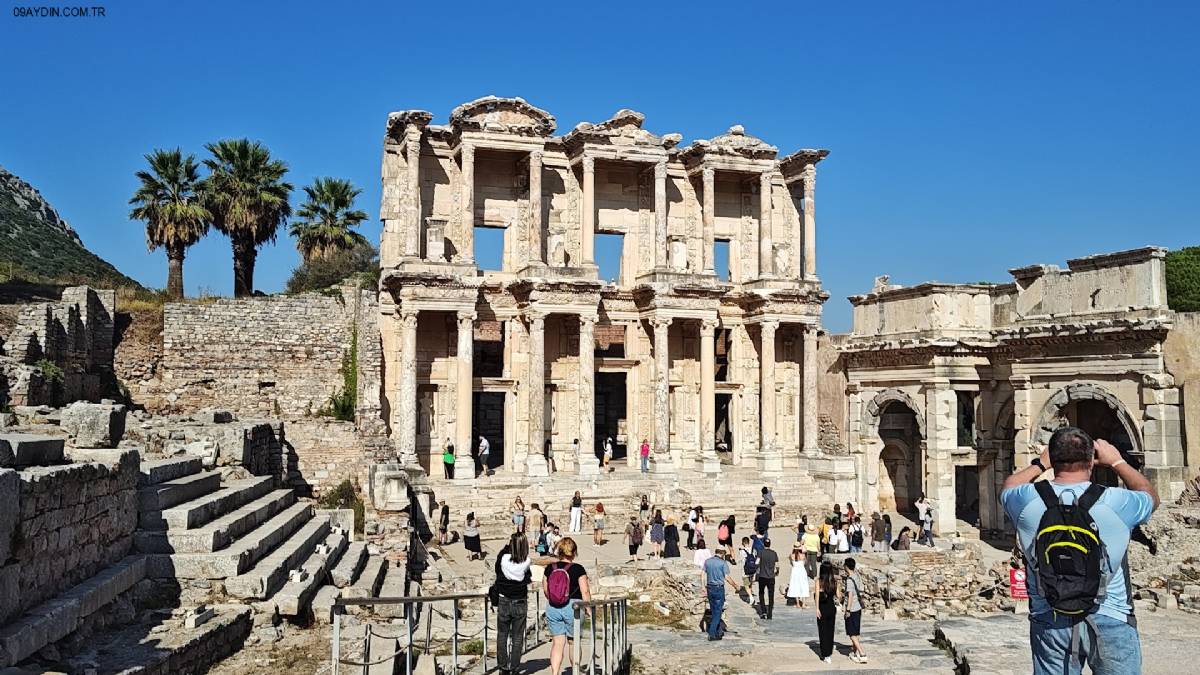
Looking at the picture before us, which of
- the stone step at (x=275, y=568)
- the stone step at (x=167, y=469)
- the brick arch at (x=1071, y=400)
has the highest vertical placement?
the brick arch at (x=1071, y=400)

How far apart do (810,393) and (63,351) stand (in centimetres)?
2137

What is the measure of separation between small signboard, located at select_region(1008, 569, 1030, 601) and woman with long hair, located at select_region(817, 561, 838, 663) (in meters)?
5.45

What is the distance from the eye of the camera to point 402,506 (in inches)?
821

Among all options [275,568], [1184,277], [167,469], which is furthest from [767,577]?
[1184,277]

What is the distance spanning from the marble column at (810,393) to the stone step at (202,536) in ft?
65.7

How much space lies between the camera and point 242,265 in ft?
113

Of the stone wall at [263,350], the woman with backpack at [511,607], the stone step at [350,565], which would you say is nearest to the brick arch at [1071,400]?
the stone step at [350,565]

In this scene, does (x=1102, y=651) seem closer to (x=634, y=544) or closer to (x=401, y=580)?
(x=401, y=580)

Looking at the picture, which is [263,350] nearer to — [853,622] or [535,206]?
[535,206]

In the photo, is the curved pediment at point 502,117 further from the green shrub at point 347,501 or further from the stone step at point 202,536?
the stone step at point 202,536

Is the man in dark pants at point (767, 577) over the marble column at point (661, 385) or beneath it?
beneath

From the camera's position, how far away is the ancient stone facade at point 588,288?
90.5ft

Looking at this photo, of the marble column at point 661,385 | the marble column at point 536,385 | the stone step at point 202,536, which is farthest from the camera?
the marble column at point 661,385

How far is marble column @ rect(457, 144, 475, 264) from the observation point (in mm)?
27547
